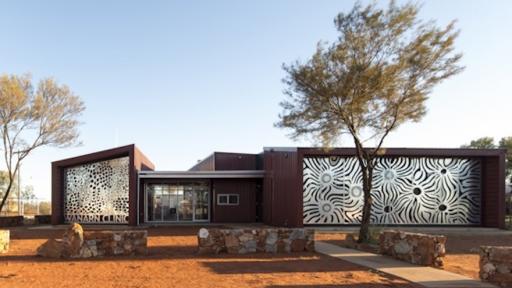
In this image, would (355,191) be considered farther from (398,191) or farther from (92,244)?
(92,244)

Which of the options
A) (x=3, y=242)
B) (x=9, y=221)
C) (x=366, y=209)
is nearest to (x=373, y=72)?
(x=366, y=209)

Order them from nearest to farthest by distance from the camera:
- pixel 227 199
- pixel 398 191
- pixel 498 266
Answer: pixel 498 266
pixel 398 191
pixel 227 199

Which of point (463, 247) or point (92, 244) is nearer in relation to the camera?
point (92, 244)

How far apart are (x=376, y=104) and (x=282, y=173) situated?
1057cm

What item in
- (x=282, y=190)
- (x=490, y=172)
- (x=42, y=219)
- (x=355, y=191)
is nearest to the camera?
(x=355, y=191)

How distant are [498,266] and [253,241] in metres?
7.43

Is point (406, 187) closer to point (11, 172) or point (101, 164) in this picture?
point (101, 164)

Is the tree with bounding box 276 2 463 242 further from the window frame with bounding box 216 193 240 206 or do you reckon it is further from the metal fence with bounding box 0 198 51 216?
the metal fence with bounding box 0 198 51 216

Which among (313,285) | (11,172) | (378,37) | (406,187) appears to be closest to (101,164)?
(11,172)

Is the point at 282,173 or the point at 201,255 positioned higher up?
the point at 282,173

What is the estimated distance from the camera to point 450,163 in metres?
28.7

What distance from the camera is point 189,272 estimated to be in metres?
12.1

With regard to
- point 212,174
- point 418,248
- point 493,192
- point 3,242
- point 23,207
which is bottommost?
point 23,207

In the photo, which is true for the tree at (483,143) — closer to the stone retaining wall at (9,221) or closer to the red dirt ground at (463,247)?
the red dirt ground at (463,247)
